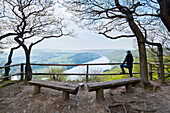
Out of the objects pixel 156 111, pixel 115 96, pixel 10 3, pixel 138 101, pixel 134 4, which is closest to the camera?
pixel 156 111

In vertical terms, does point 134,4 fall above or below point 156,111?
above

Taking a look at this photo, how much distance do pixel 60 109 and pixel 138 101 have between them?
212 cm

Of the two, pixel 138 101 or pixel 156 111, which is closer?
pixel 156 111

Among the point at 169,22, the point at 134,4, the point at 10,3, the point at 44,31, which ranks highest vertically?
the point at 10,3

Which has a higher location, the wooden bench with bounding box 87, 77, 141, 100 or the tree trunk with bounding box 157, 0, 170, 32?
the tree trunk with bounding box 157, 0, 170, 32

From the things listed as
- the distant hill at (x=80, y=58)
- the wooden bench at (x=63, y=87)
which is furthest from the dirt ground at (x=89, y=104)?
the distant hill at (x=80, y=58)

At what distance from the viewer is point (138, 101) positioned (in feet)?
7.47

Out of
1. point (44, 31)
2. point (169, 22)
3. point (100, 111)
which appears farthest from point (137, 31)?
point (44, 31)

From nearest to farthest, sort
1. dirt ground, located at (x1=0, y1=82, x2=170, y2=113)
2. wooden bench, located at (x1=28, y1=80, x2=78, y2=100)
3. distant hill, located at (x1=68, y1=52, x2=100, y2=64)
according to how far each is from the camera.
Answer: dirt ground, located at (x1=0, y1=82, x2=170, y2=113) < wooden bench, located at (x1=28, y1=80, x2=78, y2=100) < distant hill, located at (x1=68, y1=52, x2=100, y2=64)

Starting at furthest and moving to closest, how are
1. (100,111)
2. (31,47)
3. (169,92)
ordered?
(31,47) → (169,92) → (100,111)

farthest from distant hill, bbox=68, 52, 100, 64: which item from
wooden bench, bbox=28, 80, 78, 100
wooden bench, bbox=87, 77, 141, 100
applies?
wooden bench, bbox=87, 77, 141, 100

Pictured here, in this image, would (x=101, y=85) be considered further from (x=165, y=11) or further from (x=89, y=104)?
(x=165, y=11)

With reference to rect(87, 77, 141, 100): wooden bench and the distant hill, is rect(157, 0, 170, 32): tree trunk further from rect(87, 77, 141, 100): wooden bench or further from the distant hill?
the distant hill

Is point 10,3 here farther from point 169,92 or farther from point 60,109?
point 169,92
